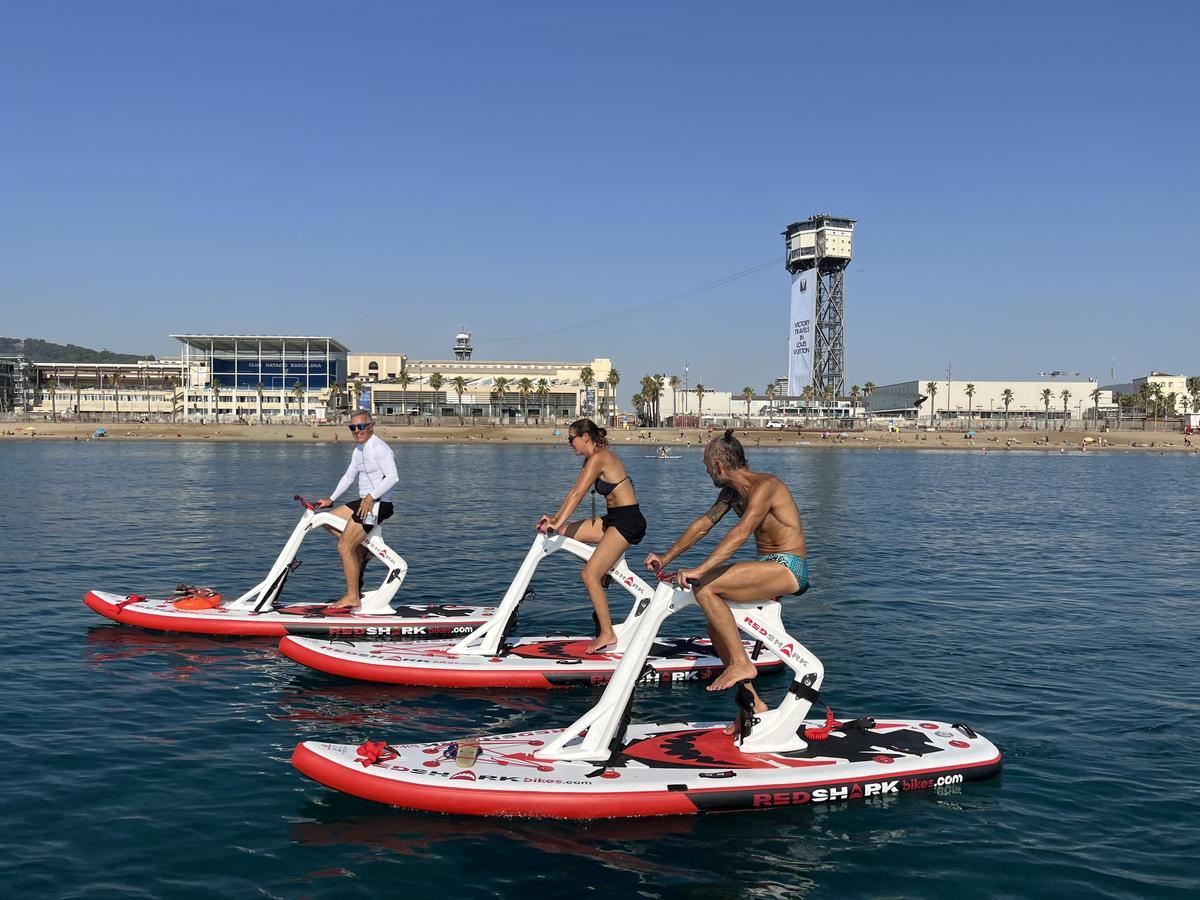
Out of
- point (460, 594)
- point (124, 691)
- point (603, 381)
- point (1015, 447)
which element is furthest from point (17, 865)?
point (603, 381)

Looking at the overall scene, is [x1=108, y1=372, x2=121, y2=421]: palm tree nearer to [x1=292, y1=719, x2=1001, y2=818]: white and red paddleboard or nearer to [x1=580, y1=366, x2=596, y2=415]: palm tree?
[x1=580, y1=366, x2=596, y2=415]: palm tree

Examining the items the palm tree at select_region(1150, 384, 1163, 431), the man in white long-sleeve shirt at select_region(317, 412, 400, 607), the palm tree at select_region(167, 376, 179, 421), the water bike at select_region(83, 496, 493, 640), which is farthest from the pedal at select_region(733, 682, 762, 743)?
the palm tree at select_region(167, 376, 179, 421)

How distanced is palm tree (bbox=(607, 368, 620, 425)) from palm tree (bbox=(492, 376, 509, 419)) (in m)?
21.0

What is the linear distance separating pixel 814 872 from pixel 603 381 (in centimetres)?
17779

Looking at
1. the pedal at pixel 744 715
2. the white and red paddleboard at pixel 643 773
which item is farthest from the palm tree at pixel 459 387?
the pedal at pixel 744 715

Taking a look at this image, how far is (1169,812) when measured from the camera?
916 cm

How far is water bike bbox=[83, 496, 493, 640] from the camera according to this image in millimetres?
14883

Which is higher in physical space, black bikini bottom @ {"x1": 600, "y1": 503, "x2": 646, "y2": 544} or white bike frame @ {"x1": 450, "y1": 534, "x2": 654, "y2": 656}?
black bikini bottom @ {"x1": 600, "y1": 503, "x2": 646, "y2": 544}

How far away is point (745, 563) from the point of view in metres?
9.04

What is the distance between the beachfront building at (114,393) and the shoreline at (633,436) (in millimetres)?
31504

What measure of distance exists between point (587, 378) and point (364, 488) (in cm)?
15651

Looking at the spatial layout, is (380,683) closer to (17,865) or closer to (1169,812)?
(17,865)

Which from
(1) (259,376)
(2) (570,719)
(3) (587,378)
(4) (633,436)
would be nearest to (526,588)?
(2) (570,719)

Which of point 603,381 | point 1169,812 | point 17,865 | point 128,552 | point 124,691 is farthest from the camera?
point 603,381
